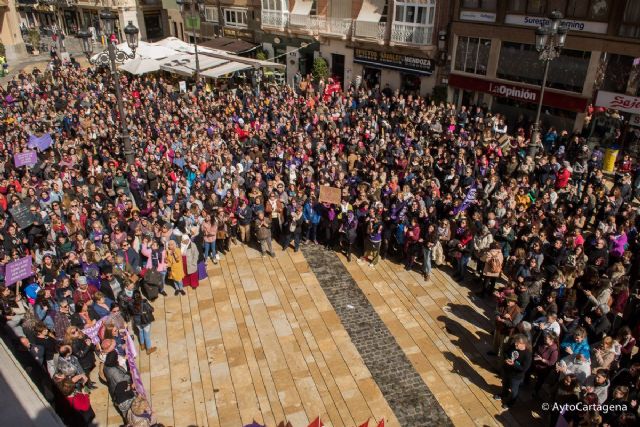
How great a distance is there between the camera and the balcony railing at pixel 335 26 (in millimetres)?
30031

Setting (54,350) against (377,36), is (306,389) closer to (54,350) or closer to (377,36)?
(54,350)

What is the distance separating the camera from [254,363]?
10141mm

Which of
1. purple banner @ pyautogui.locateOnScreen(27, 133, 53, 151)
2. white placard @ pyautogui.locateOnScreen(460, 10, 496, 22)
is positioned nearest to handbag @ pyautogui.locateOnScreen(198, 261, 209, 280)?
purple banner @ pyautogui.locateOnScreen(27, 133, 53, 151)

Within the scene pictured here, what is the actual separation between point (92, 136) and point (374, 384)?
15.9 m

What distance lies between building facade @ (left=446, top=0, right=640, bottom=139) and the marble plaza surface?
498 inches

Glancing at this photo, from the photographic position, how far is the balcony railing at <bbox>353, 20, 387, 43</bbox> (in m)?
27.8

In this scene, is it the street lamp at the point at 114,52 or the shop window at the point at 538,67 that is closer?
the street lamp at the point at 114,52

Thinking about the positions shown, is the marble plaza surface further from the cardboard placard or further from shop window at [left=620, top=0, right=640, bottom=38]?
shop window at [left=620, top=0, right=640, bottom=38]

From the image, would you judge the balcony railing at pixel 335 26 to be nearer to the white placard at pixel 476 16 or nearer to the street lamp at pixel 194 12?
the street lamp at pixel 194 12

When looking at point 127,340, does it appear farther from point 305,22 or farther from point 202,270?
point 305,22

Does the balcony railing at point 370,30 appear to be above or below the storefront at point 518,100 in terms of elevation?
above

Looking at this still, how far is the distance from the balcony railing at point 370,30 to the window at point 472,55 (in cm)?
488

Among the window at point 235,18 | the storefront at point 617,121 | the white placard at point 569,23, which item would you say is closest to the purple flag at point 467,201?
the storefront at point 617,121

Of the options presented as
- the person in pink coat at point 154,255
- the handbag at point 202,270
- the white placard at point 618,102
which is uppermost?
the white placard at point 618,102
